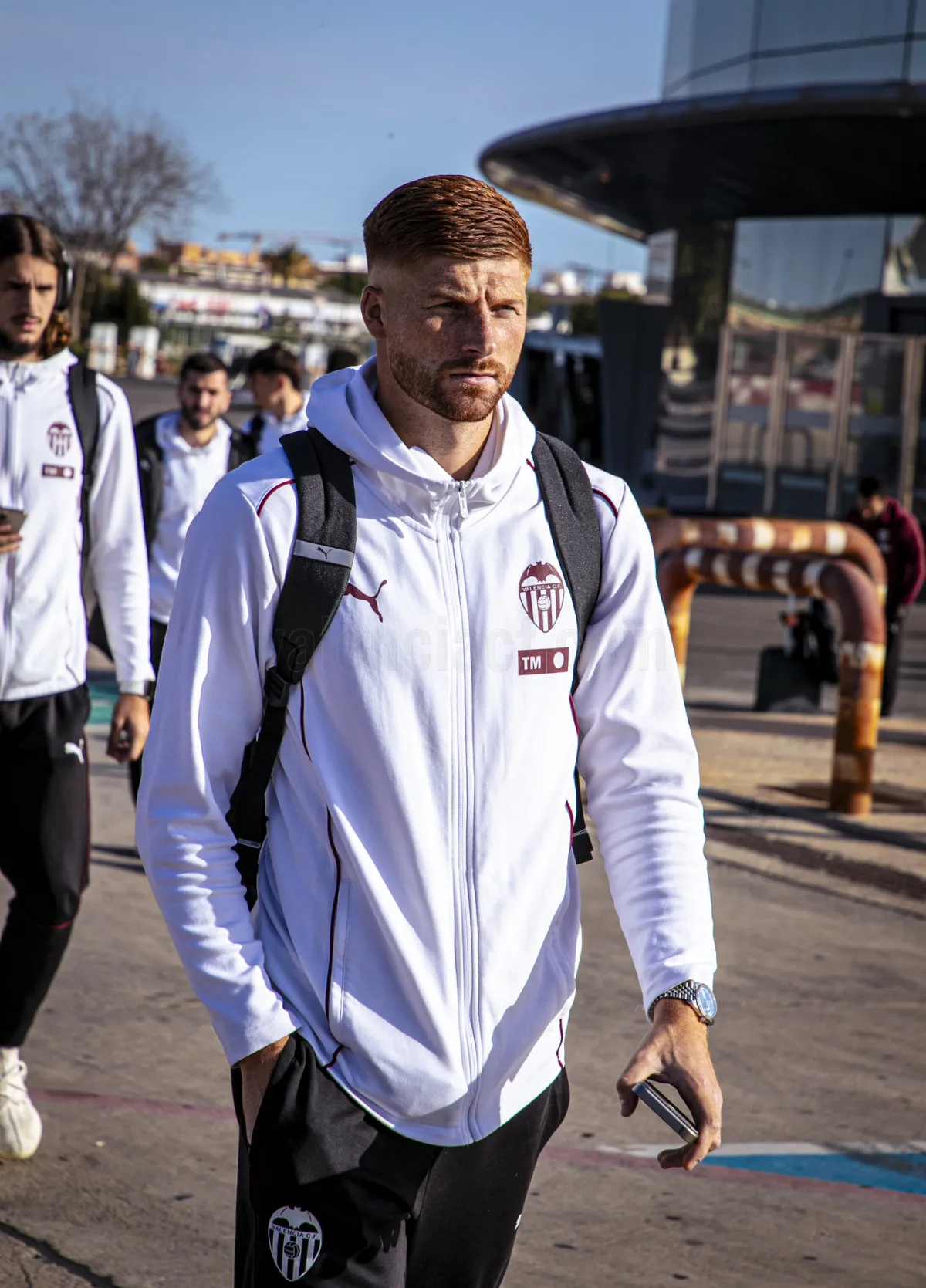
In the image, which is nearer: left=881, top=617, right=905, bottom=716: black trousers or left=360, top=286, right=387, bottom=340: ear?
left=360, top=286, right=387, bottom=340: ear

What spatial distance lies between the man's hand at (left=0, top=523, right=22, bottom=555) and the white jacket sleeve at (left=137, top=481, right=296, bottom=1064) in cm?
196

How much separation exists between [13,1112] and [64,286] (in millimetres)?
2086

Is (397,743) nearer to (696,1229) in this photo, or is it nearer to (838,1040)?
(696,1229)

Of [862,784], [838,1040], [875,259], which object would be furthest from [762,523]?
[875,259]

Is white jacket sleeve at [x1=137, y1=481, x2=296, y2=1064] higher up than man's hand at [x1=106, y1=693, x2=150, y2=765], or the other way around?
white jacket sleeve at [x1=137, y1=481, x2=296, y2=1064]

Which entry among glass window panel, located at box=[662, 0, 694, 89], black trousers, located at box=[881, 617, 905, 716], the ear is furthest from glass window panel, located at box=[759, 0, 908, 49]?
the ear

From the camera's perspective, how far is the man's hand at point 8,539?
155 inches

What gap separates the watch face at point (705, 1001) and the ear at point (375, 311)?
987 millimetres

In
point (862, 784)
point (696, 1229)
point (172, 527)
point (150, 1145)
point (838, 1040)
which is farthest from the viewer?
point (862, 784)

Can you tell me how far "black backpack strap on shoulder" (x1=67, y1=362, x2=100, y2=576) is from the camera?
4098mm

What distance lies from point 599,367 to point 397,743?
2923 centimetres

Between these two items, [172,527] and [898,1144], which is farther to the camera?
[172,527]

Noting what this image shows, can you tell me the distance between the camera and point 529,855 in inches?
85.7

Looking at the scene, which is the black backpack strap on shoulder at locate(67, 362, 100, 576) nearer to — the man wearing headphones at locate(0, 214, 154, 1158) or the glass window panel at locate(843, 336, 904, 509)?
the man wearing headphones at locate(0, 214, 154, 1158)
